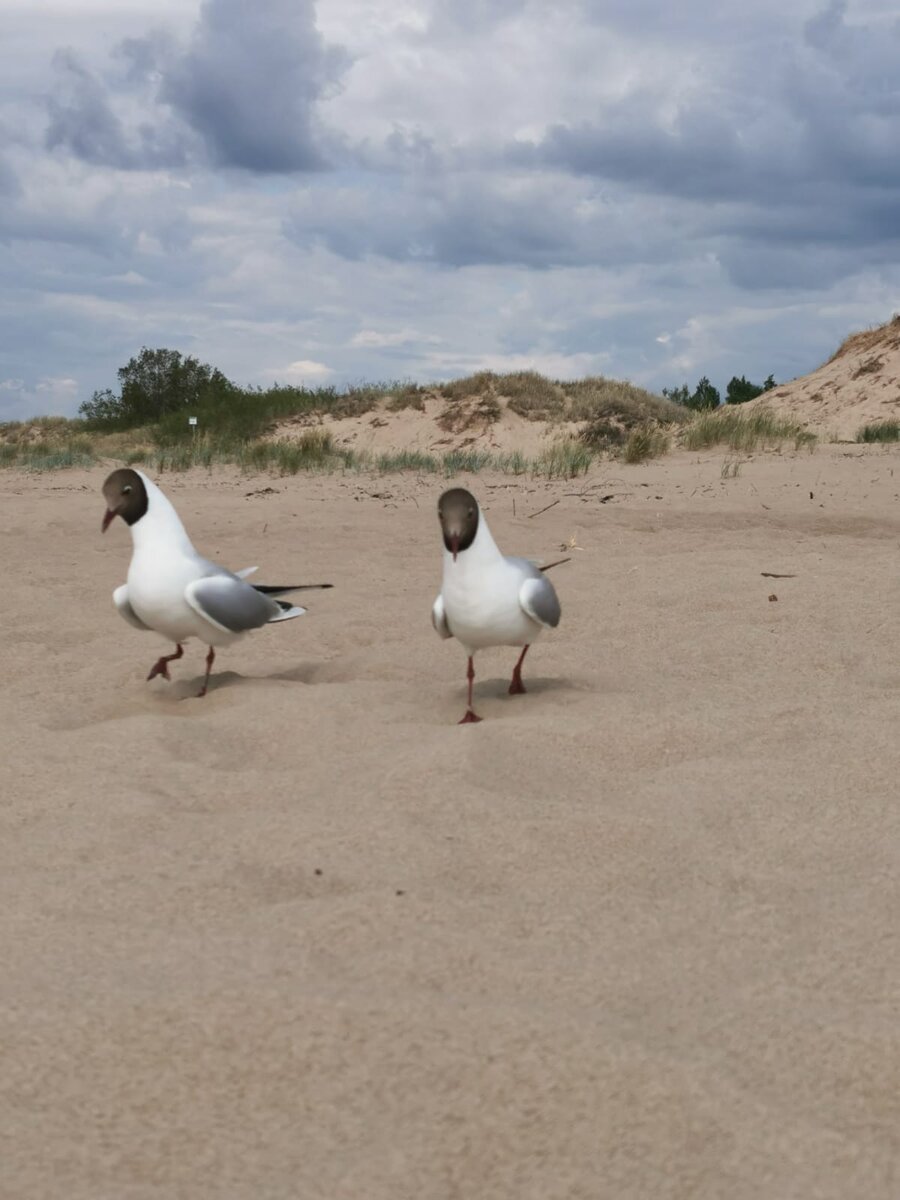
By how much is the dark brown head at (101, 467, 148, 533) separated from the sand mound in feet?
59.8

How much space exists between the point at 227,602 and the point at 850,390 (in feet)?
73.9

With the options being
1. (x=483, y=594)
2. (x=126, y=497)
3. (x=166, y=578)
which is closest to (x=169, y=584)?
(x=166, y=578)

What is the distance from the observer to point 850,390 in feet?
81.6

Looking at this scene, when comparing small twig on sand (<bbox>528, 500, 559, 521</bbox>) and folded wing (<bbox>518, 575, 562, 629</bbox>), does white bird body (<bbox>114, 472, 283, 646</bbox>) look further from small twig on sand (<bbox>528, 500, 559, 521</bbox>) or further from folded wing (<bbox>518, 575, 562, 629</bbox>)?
small twig on sand (<bbox>528, 500, 559, 521</bbox>)

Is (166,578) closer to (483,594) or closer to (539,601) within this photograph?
(483,594)

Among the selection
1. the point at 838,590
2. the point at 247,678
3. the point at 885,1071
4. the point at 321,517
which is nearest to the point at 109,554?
the point at 321,517

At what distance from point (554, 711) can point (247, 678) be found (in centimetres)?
146

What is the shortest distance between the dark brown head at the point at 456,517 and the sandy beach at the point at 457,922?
2.07ft

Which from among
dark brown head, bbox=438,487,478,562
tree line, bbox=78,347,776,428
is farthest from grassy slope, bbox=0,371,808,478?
dark brown head, bbox=438,487,478,562

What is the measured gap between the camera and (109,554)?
8.81 metres

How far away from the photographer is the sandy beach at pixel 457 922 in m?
1.72

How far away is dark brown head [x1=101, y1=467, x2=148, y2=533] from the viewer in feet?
15.5

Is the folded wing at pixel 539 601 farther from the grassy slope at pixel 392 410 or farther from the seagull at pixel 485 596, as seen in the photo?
the grassy slope at pixel 392 410

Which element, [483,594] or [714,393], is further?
[714,393]
